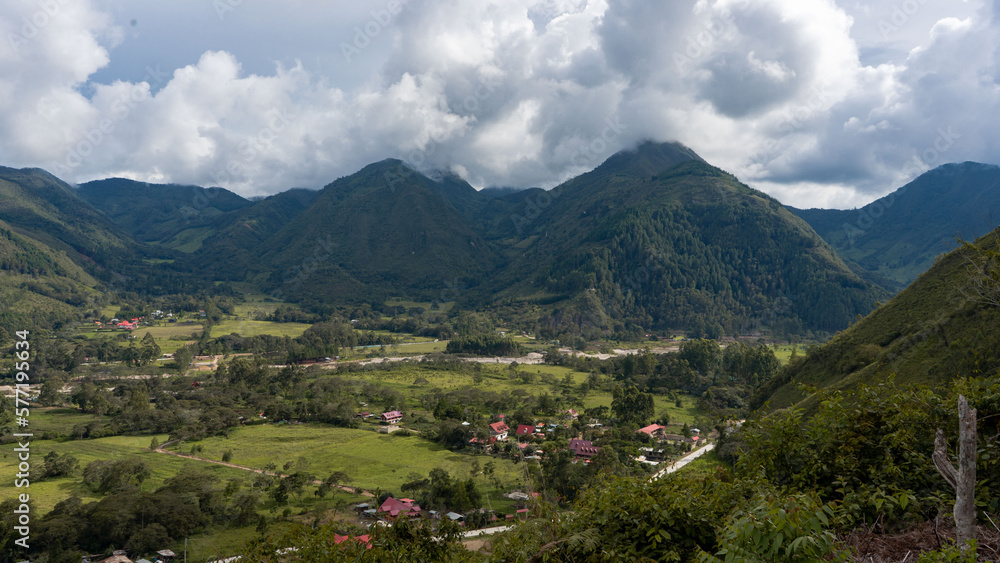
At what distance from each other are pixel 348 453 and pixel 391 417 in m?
11.6

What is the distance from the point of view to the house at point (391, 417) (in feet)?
171

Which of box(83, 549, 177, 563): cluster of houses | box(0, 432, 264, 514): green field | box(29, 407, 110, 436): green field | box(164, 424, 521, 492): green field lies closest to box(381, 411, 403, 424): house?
box(164, 424, 521, 492): green field

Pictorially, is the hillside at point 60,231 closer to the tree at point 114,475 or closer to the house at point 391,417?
the house at point 391,417

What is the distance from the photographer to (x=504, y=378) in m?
74.3

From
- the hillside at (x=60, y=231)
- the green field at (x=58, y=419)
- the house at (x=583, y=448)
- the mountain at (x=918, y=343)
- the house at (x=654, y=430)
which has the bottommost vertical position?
the house at (x=654, y=430)

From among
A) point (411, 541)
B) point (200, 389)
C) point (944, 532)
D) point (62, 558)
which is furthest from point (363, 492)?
point (200, 389)

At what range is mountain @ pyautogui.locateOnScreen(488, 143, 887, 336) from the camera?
132875 millimetres

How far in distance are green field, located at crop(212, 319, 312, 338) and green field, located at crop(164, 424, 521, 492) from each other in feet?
223

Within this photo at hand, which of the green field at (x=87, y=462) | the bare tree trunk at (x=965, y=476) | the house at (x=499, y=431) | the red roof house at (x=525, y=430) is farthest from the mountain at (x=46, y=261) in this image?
the bare tree trunk at (x=965, y=476)

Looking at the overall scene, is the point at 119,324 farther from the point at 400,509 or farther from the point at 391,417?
the point at 400,509

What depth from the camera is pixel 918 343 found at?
28.9 m

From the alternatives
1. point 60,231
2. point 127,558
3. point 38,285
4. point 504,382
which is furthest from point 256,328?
point 60,231

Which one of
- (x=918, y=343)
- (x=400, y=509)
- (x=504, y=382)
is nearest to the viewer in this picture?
(x=400, y=509)

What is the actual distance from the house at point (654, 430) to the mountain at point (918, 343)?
363 inches
